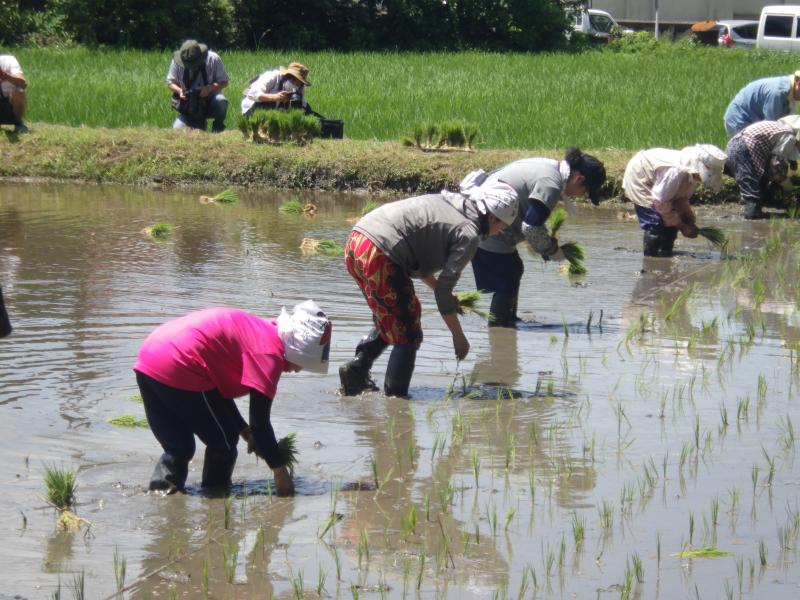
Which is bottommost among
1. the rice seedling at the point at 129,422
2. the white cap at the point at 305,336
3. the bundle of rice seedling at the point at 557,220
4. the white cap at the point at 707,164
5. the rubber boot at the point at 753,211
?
the rice seedling at the point at 129,422

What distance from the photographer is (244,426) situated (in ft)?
15.4

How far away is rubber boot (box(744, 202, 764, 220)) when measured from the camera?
445 inches

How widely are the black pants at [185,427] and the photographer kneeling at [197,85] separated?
9606mm

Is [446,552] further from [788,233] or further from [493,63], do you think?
[493,63]

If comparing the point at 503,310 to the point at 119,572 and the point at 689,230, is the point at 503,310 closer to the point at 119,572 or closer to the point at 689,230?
the point at 689,230

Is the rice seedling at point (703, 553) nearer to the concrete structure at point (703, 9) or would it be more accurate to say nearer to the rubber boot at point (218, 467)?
the rubber boot at point (218, 467)

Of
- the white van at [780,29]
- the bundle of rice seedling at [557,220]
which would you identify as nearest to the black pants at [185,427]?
the bundle of rice seedling at [557,220]

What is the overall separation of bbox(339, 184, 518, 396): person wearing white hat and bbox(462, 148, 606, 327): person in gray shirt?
3.64ft

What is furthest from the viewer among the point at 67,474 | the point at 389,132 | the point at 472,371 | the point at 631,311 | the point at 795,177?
the point at 389,132

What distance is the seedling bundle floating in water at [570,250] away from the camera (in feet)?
27.0

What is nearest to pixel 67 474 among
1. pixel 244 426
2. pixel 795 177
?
pixel 244 426

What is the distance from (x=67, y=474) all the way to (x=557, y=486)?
5.92 ft

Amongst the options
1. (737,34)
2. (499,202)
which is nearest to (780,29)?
(737,34)

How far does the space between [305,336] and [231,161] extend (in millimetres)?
8768
